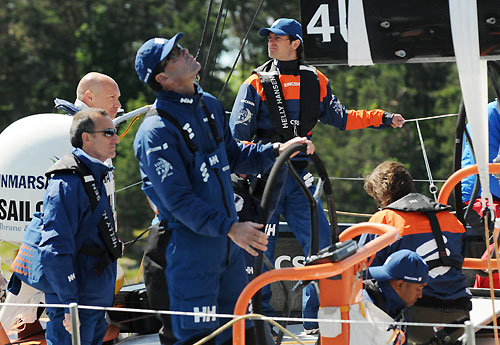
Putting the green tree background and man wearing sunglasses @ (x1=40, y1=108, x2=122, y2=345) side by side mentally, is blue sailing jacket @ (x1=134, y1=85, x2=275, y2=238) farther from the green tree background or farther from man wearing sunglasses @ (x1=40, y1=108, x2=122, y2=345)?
the green tree background

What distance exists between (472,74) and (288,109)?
168 cm

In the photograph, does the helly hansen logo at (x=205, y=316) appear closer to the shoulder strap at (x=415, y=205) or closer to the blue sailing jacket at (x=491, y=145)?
the shoulder strap at (x=415, y=205)

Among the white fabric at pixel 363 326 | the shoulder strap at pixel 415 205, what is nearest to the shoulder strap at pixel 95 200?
the white fabric at pixel 363 326

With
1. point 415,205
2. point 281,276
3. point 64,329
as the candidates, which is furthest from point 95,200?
point 415,205

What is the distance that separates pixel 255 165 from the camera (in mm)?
4234

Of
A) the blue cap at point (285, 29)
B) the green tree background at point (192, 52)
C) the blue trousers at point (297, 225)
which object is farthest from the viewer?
the green tree background at point (192, 52)

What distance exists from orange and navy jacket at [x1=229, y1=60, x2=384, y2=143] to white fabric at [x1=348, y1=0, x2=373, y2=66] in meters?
1.25

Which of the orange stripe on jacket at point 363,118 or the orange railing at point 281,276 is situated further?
the orange stripe on jacket at point 363,118

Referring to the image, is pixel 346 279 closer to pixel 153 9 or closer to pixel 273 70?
pixel 273 70

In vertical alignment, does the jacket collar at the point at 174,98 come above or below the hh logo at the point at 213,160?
above

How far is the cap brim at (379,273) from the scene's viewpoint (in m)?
4.41

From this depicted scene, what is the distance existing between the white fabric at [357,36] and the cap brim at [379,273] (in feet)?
3.10

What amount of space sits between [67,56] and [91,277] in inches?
963

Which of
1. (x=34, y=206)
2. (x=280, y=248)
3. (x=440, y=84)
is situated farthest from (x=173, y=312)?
(x=440, y=84)
